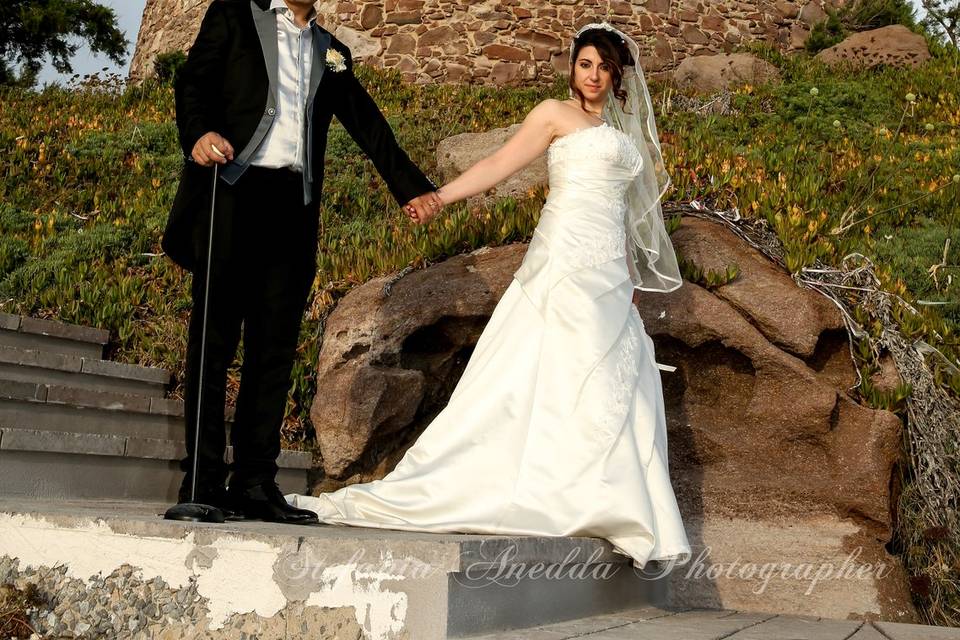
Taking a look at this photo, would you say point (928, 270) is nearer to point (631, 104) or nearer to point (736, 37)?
point (631, 104)

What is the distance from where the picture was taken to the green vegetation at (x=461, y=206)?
6012mm

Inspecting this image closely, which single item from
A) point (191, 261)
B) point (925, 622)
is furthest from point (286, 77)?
point (925, 622)

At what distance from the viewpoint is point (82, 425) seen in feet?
17.0

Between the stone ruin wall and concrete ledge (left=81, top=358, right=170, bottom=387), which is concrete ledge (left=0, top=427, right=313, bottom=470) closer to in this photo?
concrete ledge (left=81, top=358, right=170, bottom=387)

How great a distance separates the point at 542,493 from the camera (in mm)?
3777

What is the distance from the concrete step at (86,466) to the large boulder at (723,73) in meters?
10.4

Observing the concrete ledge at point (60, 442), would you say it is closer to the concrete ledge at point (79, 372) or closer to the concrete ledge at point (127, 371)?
the concrete ledge at point (79, 372)

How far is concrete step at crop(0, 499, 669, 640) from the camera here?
9.07ft

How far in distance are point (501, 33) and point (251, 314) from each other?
13.1 metres

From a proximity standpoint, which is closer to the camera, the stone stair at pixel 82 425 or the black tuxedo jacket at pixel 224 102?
the black tuxedo jacket at pixel 224 102

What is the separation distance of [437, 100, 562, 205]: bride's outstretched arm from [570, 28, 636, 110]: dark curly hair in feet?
0.98

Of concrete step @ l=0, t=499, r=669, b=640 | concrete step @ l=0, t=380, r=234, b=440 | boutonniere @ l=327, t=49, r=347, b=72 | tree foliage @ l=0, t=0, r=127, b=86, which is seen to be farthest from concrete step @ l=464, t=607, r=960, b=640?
tree foliage @ l=0, t=0, r=127, b=86

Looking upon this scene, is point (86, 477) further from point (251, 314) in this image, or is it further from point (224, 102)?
point (224, 102)

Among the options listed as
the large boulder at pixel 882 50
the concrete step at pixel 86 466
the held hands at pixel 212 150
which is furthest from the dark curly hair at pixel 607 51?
the large boulder at pixel 882 50
